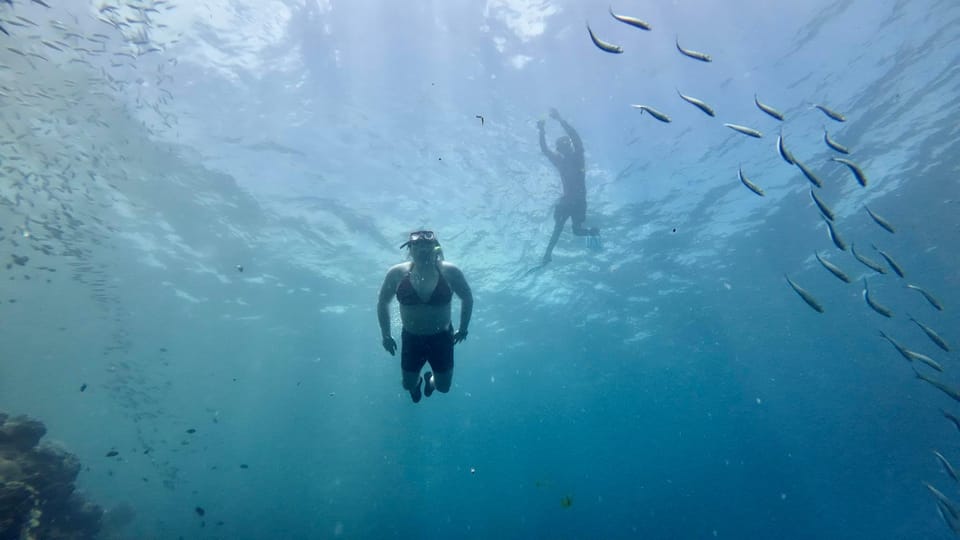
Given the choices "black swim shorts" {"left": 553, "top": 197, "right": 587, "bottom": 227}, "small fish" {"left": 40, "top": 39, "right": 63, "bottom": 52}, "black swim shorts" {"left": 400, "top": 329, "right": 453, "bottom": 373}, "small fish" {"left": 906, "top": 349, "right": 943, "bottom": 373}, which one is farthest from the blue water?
"small fish" {"left": 906, "top": 349, "right": 943, "bottom": 373}

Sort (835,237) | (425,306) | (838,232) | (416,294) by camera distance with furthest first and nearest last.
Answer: (425,306) < (416,294) < (838,232) < (835,237)

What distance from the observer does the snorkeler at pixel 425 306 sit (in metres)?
6.36

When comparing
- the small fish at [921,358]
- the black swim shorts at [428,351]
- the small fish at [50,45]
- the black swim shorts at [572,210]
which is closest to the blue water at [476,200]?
the small fish at [50,45]

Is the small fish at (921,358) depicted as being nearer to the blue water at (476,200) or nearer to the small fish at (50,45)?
the blue water at (476,200)

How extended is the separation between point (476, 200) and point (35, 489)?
1661 centimetres

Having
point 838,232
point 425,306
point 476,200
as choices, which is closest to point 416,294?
point 425,306

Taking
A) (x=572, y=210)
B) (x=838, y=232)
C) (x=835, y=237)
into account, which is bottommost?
(x=835, y=237)

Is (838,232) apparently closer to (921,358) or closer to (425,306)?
(921,358)

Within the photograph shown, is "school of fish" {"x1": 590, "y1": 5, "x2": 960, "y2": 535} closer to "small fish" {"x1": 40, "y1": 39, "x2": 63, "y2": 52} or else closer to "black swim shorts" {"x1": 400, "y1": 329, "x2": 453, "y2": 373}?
"black swim shorts" {"x1": 400, "y1": 329, "x2": 453, "y2": 373}

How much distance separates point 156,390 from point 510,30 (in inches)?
2021

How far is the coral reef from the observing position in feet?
34.3

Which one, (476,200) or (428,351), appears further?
(476,200)

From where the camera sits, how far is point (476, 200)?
61.2 feet

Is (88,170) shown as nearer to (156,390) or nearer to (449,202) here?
(449,202)
